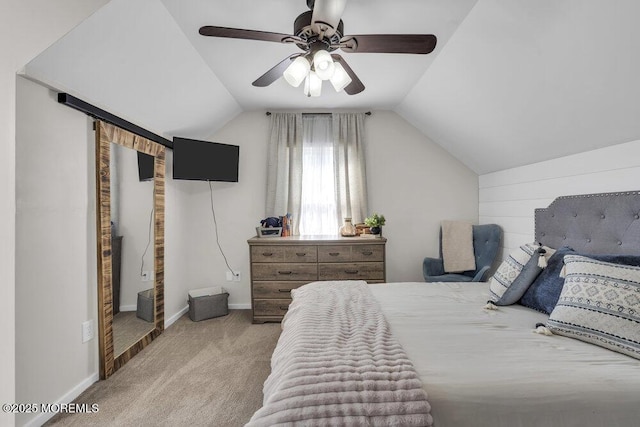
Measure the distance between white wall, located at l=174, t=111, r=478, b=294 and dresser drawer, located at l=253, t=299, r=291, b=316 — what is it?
0.60m

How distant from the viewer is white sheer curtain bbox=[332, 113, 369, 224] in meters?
3.78

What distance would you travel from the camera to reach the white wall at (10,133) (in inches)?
60.0

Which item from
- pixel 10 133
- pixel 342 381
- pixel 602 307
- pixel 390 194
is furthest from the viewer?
pixel 390 194

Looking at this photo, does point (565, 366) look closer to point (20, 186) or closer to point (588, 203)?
point (588, 203)

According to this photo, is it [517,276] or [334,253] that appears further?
[334,253]

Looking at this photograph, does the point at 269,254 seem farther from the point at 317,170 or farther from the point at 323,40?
the point at 323,40

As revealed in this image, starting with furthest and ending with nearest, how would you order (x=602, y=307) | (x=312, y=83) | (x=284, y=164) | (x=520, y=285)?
(x=284, y=164), (x=312, y=83), (x=520, y=285), (x=602, y=307)

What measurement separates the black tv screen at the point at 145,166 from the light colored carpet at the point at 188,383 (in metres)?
1.51

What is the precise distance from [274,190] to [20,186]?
2376mm

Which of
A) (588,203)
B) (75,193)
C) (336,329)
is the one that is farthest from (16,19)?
(588,203)

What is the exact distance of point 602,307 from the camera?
140 cm

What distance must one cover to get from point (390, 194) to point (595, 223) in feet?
6.69

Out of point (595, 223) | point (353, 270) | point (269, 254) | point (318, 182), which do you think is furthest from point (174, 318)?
point (595, 223)

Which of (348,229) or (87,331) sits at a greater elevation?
(348,229)
